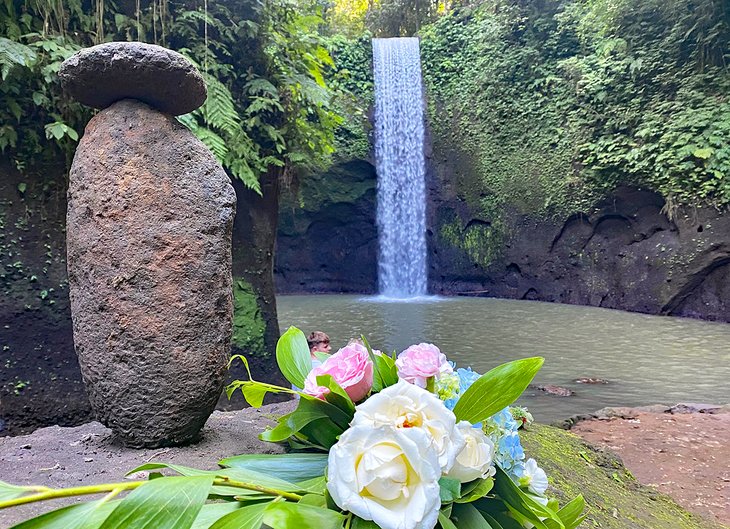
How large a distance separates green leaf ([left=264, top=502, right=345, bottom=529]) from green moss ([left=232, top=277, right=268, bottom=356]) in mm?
4354

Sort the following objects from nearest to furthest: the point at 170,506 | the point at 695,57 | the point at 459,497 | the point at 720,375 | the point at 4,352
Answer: the point at 170,506
the point at 459,497
the point at 4,352
the point at 720,375
the point at 695,57

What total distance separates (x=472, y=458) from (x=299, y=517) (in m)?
0.30

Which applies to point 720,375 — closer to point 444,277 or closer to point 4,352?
point 4,352

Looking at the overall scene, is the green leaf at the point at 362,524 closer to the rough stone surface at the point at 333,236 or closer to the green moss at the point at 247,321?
the green moss at the point at 247,321

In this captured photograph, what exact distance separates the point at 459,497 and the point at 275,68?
531cm

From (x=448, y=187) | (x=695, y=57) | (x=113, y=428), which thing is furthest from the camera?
(x=448, y=187)

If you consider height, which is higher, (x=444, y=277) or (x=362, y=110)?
(x=362, y=110)

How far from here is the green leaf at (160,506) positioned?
637mm

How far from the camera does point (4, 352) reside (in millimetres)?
3855

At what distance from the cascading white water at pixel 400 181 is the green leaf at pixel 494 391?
14.0m

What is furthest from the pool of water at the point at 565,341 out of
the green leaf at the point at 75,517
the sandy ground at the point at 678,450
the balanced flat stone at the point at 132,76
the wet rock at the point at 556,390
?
the green leaf at the point at 75,517

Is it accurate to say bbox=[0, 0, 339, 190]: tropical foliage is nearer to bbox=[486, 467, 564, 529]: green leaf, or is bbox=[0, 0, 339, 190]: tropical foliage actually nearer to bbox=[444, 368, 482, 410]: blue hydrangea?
bbox=[444, 368, 482, 410]: blue hydrangea

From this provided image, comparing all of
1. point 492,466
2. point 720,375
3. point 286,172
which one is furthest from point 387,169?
point 492,466

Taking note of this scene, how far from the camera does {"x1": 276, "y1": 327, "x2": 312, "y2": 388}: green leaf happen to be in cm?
122
